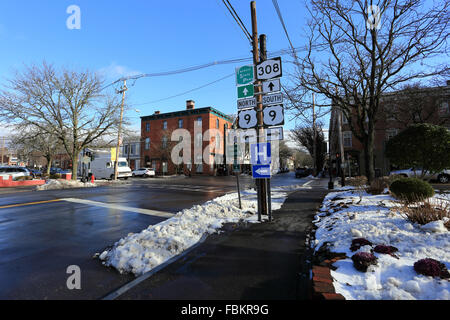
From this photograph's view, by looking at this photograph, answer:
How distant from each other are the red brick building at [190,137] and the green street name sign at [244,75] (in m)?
33.2

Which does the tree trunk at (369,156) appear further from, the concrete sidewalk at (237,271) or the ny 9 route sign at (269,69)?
the concrete sidewalk at (237,271)

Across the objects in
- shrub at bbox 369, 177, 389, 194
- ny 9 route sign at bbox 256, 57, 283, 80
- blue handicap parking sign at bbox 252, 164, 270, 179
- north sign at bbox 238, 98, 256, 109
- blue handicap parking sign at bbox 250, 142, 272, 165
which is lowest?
shrub at bbox 369, 177, 389, 194

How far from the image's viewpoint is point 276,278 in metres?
2.69

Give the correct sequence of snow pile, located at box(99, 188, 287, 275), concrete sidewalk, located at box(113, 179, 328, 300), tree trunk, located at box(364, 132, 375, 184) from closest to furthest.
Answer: concrete sidewalk, located at box(113, 179, 328, 300)
snow pile, located at box(99, 188, 287, 275)
tree trunk, located at box(364, 132, 375, 184)

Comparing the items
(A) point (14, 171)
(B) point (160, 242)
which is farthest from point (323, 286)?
(A) point (14, 171)

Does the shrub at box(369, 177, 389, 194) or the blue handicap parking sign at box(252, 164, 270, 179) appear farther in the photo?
the shrub at box(369, 177, 389, 194)

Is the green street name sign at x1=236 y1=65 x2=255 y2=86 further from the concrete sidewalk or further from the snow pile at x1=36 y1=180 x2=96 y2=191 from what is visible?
the snow pile at x1=36 y1=180 x2=96 y2=191

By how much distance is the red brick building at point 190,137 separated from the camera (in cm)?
4009

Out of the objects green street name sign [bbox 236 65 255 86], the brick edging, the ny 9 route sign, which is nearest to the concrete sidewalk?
the brick edging

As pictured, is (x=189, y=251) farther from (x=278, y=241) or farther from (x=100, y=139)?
(x=100, y=139)

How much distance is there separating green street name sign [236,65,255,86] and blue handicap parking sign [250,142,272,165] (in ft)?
6.57

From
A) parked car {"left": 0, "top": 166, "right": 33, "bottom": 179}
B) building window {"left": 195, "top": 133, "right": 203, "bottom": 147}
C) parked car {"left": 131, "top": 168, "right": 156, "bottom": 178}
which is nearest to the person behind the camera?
parked car {"left": 0, "top": 166, "right": 33, "bottom": 179}

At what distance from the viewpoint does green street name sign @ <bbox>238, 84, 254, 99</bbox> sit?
20.9ft

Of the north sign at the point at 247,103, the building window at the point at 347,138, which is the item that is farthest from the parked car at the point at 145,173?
the north sign at the point at 247,103
